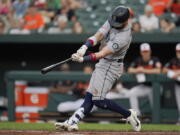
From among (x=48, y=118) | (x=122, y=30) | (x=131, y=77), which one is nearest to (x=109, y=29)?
(x=122, y=30)

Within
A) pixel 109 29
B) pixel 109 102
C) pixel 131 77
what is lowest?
pixel 131 77

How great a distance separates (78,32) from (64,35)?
1.07 ft

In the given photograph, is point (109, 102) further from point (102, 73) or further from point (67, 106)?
point (67, 106)

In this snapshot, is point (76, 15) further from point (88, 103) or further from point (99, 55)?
point (99, 55)

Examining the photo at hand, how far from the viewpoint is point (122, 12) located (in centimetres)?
731

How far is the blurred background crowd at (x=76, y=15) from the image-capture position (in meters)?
12.5

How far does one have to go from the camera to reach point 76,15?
44.3ft

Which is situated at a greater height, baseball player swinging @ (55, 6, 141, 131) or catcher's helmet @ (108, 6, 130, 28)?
catcher's helmet @ (108, 6, 130, 28)

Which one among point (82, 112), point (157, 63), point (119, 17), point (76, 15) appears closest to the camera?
point (119, 17)

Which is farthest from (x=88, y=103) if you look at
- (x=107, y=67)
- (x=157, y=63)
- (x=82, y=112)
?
(x=157, y=63)

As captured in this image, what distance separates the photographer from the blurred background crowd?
41.0ft

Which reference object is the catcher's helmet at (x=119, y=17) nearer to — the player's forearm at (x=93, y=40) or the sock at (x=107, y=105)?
the player's forearm at (x=93, y=40)

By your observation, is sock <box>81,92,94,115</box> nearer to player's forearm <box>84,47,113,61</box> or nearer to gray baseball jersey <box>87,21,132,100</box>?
gray baseball jersey <box>87,21,132,100</box>

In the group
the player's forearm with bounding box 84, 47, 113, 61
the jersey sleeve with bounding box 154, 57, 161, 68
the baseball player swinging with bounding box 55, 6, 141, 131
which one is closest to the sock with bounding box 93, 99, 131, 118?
the baseball player swinging with bounding box 55, 6, 141, 131
